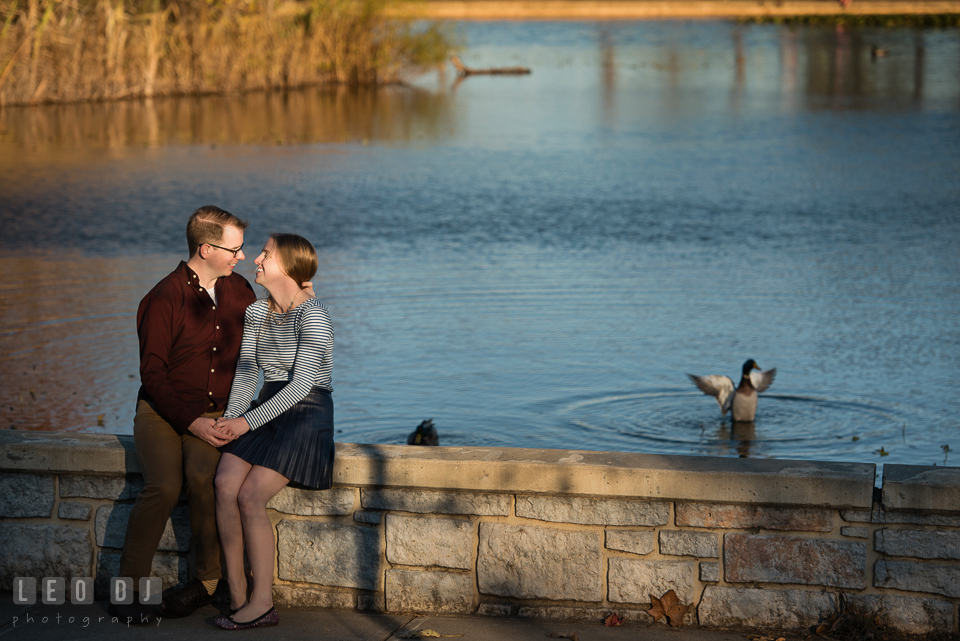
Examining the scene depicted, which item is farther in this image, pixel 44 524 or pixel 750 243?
pixel 750 243

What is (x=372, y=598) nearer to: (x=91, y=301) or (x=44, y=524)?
(x=44, y=524)

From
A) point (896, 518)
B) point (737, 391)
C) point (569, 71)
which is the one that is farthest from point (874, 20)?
Result: point (896, 518)

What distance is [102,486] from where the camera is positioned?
4.98m

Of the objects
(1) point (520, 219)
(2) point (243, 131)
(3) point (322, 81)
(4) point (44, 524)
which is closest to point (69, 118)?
(2) point (243, 131)

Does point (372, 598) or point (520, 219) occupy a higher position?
point (520, 219)

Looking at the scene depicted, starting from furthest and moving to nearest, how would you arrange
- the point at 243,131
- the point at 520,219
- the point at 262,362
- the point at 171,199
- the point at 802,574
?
the point at 243,131
the point at 171,199
the point at 520,219
the point at 262,362
the point at 802,574

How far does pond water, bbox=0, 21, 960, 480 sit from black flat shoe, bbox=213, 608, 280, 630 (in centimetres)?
360

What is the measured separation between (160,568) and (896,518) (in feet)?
10.1

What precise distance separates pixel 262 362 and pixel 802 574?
2367 mm

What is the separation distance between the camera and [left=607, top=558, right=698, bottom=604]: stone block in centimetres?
462

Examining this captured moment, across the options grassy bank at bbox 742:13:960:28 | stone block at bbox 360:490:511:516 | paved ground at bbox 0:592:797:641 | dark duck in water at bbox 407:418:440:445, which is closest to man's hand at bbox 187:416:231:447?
stone block at bbox 360:490:511:516

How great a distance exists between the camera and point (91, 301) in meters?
12.3

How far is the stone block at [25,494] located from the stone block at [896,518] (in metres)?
3.34

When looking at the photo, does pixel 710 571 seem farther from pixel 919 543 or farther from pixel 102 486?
pixel 102 486
